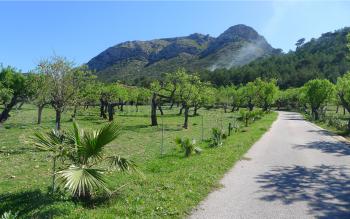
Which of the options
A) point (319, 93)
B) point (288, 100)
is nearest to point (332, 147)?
point (319, 93)

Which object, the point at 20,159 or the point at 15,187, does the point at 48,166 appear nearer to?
the point at 20,159

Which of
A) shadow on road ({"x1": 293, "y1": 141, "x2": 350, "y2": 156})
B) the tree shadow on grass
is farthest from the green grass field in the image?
shadow on road ({"x1": 293, "y1": 141, "x2": 350, "y2": 156})

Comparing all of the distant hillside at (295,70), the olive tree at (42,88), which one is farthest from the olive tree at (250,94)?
the distant hillside at (295,70)

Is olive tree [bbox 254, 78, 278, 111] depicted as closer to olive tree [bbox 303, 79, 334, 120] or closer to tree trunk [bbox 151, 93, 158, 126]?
olive tree [bbox 303, 79, 334, 120]

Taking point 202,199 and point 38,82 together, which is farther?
point 38,82

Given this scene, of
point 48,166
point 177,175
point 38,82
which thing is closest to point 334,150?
point 177,175

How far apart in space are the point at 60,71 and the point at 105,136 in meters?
19.0

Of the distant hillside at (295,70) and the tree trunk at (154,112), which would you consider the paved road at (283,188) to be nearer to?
the tree trunk at (154,112)

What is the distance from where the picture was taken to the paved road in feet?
33.4

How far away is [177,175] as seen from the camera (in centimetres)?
1412

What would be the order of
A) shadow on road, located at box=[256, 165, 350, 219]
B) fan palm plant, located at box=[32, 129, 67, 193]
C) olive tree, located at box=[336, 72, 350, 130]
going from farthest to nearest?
olive tree, located at box=[336, 72, 350, 130] < shadow on road, located at box=[256, 165, 350, 219] < fan palm plant, located at box=[32, 129, 67, 193]

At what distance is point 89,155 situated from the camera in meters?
10.1

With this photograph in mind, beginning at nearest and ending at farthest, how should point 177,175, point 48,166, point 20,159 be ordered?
point 177,175 → point 48,166 → point 20,159

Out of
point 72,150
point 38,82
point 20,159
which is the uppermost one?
point 38,82
